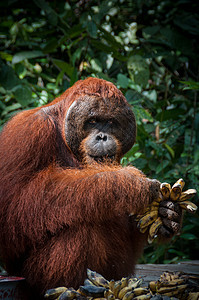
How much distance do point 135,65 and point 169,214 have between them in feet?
8.89

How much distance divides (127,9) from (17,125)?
12.8 ft

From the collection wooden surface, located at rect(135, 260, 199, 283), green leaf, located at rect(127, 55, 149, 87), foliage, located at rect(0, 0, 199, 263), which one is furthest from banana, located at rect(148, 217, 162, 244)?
green leaf, located at rect(127, 55, 149, 87)

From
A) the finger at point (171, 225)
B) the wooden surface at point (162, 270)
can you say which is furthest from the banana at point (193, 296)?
the wooden surface at point (162, 270)

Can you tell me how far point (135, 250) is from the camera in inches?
101

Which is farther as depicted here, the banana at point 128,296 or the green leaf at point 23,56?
the green leaf at point 23,56

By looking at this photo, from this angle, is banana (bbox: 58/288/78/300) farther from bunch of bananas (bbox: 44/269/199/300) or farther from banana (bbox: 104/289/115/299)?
banana (bbox: 104/289/115/299)

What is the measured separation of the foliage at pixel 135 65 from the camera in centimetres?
423

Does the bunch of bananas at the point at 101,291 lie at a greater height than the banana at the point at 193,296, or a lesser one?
greater

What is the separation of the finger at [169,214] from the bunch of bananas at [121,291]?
37cm

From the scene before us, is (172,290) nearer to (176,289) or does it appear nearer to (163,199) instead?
(176,289)

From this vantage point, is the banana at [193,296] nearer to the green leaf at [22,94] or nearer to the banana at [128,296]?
the banana at [128,296]

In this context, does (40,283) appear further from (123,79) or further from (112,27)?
(112,27)

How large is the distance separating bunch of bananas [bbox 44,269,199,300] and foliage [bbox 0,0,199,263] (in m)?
1.94

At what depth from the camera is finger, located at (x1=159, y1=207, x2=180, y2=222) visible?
6.68 feet
